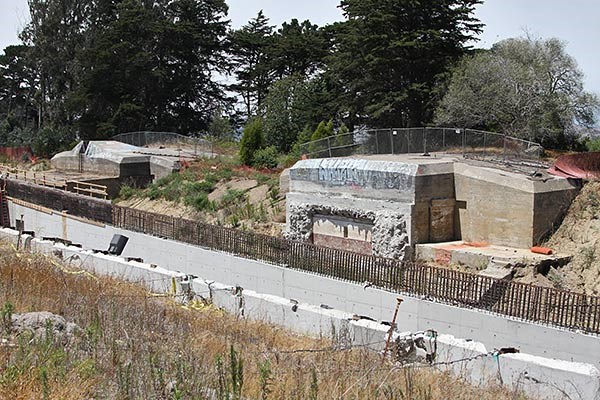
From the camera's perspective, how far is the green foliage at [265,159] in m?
32.0

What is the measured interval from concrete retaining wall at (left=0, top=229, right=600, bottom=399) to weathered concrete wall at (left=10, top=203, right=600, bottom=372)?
2497 mm

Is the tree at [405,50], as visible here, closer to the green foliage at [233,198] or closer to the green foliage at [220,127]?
the green foliage at [233,198]

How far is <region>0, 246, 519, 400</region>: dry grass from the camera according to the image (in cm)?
601

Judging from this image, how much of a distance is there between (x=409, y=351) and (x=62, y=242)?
12.2m

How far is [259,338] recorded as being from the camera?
10859mm

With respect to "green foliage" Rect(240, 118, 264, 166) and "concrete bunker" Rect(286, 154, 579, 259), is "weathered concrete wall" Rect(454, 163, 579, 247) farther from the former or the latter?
"green foliage" Rect(240, 118, 264, 166)

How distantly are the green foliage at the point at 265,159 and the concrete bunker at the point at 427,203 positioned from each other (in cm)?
1088

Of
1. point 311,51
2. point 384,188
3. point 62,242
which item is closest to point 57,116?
point 311,51

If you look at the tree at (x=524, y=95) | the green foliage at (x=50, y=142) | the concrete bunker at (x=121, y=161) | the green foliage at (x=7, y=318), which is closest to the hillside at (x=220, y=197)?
the concrete bunker at (x=121, y=161)

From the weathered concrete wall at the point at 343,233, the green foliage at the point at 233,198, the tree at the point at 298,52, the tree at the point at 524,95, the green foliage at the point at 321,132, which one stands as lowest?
the weathered concrete wall at the point at 343,233

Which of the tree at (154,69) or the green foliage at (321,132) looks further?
the tree at (154,69)

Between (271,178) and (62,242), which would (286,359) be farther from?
(271,178)

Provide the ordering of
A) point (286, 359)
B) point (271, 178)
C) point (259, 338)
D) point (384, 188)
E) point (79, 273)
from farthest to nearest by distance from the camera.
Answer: point (271, 178) → point (384, 188) → point (79, 273) → point (259, 338) → point (286, 359)

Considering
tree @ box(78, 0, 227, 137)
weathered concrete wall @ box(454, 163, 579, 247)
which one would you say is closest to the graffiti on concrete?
weathered concrete wall @ box(454, 163, 579, 247)
